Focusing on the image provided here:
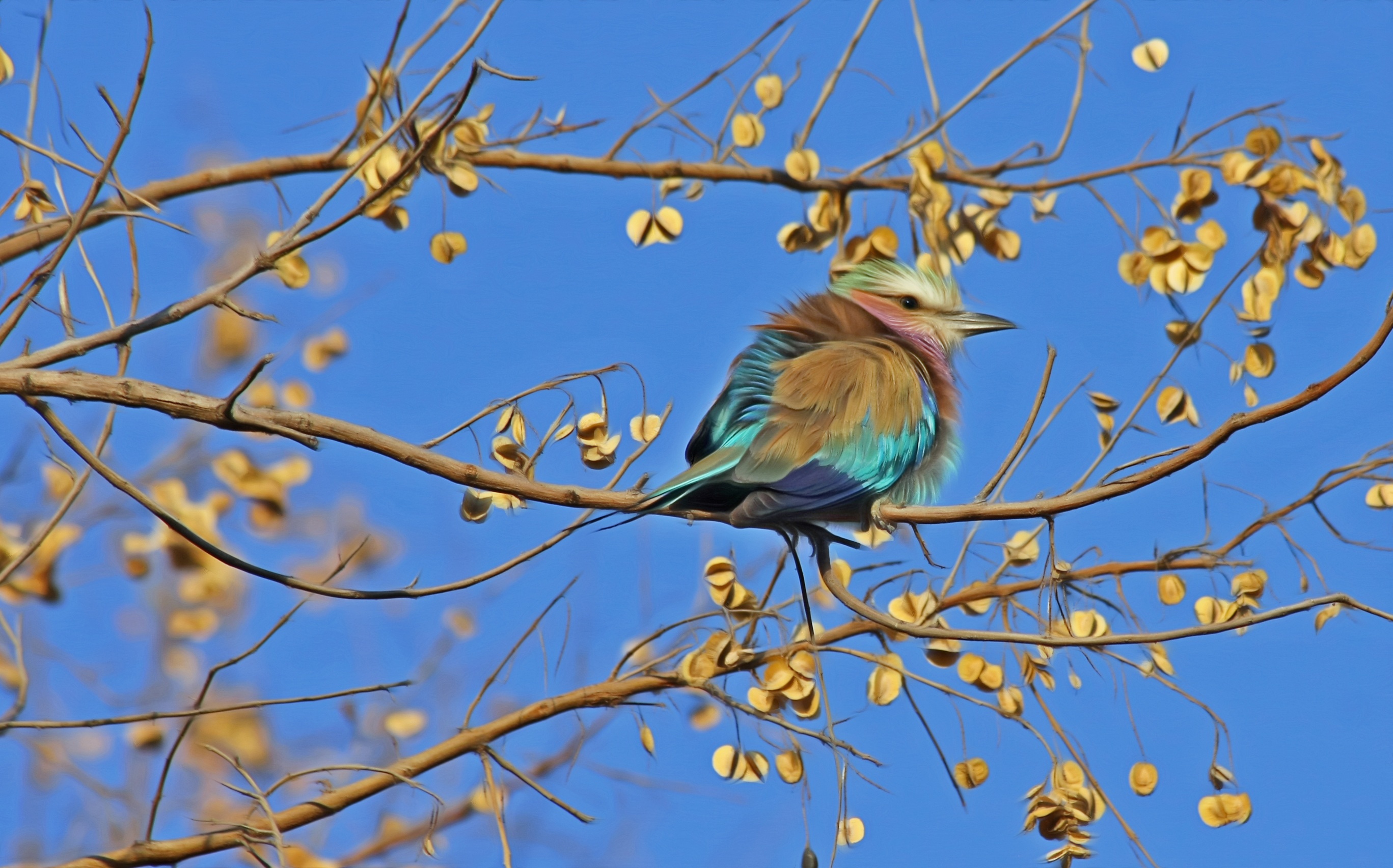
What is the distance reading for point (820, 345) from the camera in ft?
12.5

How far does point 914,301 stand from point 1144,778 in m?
1.74

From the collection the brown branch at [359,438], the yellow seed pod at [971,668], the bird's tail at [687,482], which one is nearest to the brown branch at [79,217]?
the brown branch at [359,438]

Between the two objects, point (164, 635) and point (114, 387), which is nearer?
point (114, 387)

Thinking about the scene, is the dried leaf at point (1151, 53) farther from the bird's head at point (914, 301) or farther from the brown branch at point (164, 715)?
the brown branch at point (164, 715)

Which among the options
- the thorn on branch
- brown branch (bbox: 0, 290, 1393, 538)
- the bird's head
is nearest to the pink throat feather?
the bird's head

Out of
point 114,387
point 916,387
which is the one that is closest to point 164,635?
point 114,387

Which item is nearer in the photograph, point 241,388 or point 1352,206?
point 241,388

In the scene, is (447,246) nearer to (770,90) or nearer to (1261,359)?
(770,90)

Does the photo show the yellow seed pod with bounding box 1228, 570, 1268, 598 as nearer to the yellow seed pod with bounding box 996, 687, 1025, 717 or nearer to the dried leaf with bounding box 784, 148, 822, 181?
the yellow seed pod with bounding box 996, 687, 1025, 717

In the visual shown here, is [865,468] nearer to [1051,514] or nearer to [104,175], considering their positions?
[1051,514]

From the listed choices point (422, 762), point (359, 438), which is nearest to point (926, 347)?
point (422, 762)

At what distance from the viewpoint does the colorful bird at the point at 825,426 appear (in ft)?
10.5

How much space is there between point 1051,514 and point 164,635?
2684mm

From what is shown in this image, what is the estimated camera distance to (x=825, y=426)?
3449 mm
